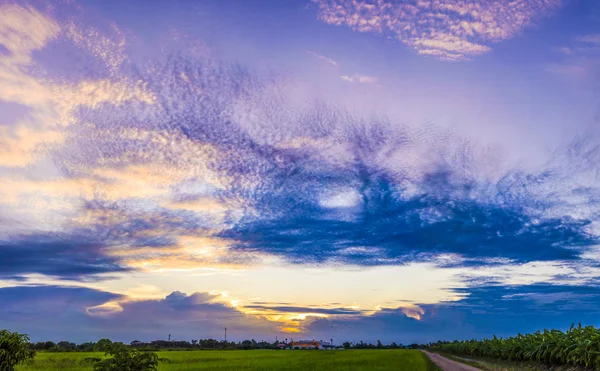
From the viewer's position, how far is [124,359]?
29.0ft

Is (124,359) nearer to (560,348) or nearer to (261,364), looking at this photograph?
(560,348)

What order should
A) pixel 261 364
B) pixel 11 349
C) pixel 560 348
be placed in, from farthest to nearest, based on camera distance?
1. pixel 261 364
2. pixel 560 348
3. pixel 11 349

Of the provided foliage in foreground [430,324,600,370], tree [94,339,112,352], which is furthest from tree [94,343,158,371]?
foliage in foreground [430,324,600,370]

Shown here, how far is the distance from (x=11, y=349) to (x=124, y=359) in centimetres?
496

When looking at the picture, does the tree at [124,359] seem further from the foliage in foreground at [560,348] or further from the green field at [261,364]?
the foliage in foreground at [560,348]

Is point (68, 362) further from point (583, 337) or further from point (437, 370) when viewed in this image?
point (583, 337)

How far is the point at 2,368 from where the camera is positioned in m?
11.8

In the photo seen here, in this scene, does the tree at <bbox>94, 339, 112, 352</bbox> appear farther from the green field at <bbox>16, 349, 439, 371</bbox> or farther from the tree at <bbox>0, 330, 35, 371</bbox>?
the green field at <bbox>16, 349, 439, 371</bbox>

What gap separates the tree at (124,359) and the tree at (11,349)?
4.20 meters

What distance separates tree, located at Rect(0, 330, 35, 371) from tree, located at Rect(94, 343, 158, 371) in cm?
420

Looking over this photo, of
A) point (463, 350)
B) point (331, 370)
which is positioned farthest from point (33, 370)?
point (463, 350)

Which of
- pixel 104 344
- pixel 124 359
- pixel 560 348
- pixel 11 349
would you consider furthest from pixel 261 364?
pixel 104 344

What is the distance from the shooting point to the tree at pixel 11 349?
11.8 meters

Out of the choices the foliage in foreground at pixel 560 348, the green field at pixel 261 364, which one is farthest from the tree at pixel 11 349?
the foliage in foreground at pixel 560 348
